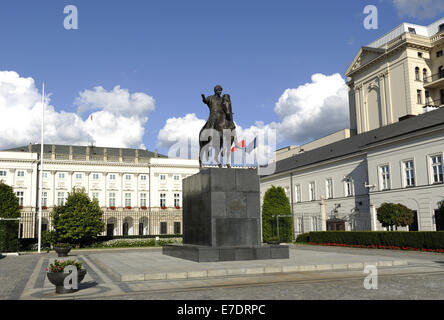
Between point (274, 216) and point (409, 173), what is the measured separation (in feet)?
48.8

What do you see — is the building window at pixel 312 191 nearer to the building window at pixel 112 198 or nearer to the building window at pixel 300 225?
the building window at pixel 300 225

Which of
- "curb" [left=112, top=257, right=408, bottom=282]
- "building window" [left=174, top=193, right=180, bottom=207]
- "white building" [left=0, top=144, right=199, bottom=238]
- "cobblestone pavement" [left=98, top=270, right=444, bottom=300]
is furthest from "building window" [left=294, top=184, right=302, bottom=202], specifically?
"cobblestone pavement" [left=98, top=270, right=444, bottom=300]

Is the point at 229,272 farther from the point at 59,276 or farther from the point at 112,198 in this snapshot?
the point at 112,198

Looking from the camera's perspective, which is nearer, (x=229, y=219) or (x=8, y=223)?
(x=229, y=219)

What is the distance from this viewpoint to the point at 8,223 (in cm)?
3167

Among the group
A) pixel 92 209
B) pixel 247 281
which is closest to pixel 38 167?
pixel 92 209

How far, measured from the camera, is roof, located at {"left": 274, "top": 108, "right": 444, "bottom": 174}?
33594 millimetres

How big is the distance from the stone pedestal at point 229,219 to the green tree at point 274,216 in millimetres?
26937

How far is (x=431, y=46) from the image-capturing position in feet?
177

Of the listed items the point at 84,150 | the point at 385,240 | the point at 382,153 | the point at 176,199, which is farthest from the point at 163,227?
the point at 385,240

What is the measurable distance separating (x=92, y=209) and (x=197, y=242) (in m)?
25.3

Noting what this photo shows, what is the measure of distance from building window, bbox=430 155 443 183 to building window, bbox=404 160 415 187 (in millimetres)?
2063

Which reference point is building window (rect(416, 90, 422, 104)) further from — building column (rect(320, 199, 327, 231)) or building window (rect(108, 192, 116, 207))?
building window (rect(108, 192, 116, 207))
